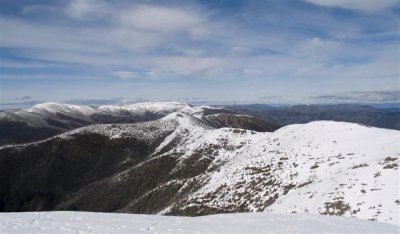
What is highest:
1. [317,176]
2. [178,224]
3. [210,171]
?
[178,224]

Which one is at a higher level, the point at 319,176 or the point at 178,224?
the point at 178,224

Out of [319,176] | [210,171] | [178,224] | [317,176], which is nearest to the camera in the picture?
[178,224]

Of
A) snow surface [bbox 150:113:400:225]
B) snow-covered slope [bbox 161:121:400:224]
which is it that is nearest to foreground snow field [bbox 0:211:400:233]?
snow surface [bbox 150:113:400:225]

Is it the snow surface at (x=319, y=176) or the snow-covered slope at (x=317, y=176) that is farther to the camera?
the snow-covered slope at (x=317, y=176)

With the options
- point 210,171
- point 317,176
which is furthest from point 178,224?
point 210,171

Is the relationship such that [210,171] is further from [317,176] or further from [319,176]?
[319,176]

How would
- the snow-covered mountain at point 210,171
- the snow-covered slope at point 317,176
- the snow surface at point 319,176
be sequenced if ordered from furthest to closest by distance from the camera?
1. the snow-covered mountain at point 210,171
2. the snow-covered slope at point 317,176
3. the snow surface at point 319,176

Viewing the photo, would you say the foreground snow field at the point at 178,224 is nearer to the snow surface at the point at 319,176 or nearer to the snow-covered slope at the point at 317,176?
the snow surface at the point at 319,176

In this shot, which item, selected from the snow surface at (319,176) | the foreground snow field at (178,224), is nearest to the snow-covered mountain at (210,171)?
the snow surface at (319,176)
